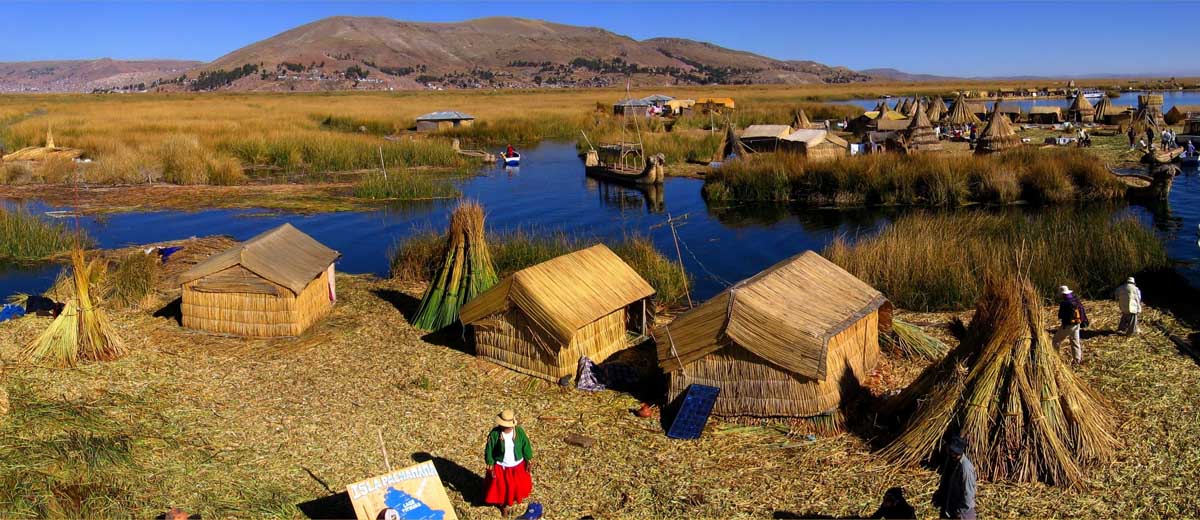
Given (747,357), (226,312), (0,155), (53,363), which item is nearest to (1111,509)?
(747,357)

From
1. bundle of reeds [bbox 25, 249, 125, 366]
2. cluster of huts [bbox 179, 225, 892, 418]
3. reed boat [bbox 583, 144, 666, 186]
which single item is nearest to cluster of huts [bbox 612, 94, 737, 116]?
reed boat [bbox 583, 144, 666, 186]

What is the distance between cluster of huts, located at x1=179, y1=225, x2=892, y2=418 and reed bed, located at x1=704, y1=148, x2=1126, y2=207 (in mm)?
13530

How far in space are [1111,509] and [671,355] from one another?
10.9 feet

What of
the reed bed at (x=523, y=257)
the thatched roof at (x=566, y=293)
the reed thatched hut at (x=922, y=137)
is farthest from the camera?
the reed thatched hut at (x=922, y=137)

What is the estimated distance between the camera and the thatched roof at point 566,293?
8430 mm

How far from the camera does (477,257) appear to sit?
1042cm

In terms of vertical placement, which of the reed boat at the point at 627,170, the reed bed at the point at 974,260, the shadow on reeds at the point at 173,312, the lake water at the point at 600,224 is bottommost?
the lake water at the point at 600,224

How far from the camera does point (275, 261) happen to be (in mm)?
9938

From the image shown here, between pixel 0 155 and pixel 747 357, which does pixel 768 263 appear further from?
pixel 0 155

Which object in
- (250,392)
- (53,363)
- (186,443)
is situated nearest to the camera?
(186,443)

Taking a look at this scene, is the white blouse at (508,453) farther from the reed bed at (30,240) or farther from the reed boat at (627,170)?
the reed boat at (627,170)

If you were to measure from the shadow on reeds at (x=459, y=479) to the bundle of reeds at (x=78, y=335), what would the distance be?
417 cm

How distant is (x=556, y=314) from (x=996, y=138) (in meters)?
21.2

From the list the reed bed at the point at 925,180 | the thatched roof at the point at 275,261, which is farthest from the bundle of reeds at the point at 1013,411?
the reed bed at the point at 925,180
